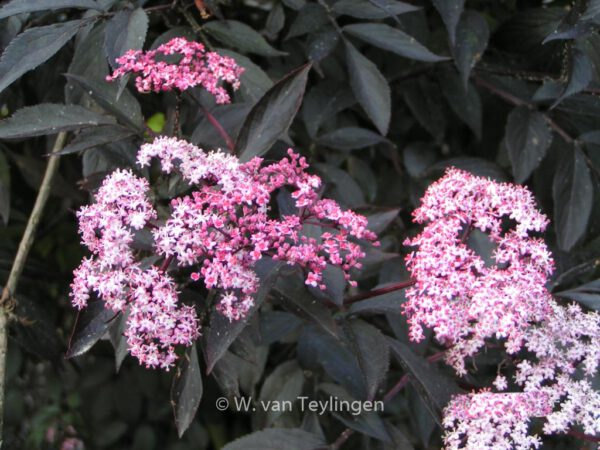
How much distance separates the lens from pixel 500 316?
1.23 metres

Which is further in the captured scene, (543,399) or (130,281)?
(543,399)

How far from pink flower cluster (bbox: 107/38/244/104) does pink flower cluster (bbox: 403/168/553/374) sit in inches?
16.7

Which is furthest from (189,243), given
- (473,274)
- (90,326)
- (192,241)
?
(473,274)

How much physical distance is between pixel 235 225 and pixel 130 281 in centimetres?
18

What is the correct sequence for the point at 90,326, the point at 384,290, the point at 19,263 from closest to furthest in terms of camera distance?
the point at 90,326
the point at 384,290
the point at 19,263

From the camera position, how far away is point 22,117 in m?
1.41

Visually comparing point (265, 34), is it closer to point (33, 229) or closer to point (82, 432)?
point (33, 229)

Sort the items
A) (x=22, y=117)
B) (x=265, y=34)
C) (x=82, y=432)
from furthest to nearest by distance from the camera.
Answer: (x=82, y=432)
(x=265, y=34)
(x=22, y=117)

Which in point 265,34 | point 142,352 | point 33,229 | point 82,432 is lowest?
point 82,432

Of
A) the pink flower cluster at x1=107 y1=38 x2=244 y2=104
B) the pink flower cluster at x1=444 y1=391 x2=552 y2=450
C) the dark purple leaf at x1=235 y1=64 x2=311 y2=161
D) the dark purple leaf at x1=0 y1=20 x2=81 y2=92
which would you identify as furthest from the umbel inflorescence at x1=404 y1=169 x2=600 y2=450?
the dark purple leaf at x1=0 y1=20 x2=81 y2=92

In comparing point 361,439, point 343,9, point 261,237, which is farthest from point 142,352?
point 343,9

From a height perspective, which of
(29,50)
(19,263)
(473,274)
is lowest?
(19,263)

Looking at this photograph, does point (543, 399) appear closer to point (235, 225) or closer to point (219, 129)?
point (235, 225)

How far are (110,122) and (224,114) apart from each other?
23 centimetres
